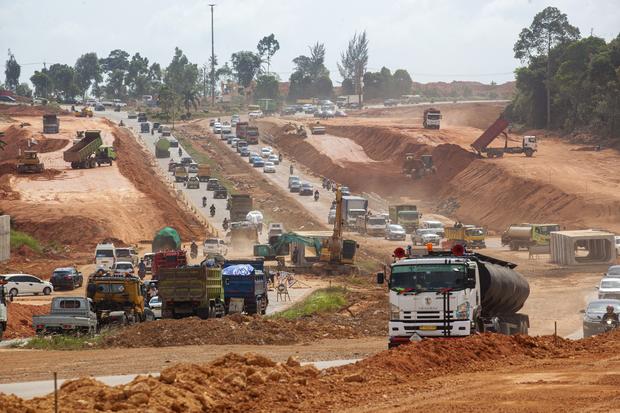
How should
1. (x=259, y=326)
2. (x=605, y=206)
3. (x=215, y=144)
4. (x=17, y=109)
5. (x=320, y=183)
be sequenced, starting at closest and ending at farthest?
(x=259, y=326) < (x=605, y=206) < (x=320, y=183) < (x=215, y=144) < (x=17, y=109)

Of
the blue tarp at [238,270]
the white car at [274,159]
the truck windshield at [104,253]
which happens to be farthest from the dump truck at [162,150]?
the blue tarp at [238,270]

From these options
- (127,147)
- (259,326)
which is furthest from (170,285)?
(127,147)

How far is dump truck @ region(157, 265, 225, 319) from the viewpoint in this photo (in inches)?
1583

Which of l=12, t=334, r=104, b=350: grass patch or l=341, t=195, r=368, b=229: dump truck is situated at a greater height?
l=12, t=334, r=104, b=350: grass patch

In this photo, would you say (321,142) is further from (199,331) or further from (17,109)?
(199,331)

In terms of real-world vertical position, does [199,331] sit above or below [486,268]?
below

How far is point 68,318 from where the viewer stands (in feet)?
118

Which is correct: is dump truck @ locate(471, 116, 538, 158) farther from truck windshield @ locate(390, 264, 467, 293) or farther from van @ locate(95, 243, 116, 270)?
truck windshield @ locate(390, 264, 467, 293)

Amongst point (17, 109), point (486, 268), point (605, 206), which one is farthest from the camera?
point (17, 109)

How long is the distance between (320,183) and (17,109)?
86.5 meters

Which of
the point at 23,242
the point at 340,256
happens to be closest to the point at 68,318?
the point at 340,256

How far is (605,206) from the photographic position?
286 feet

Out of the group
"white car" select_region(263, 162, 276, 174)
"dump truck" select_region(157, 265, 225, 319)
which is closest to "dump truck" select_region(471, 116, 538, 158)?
"white car" select_region(263, 162, 276, 174)

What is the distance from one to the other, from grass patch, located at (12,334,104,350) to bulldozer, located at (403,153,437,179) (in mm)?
86704
